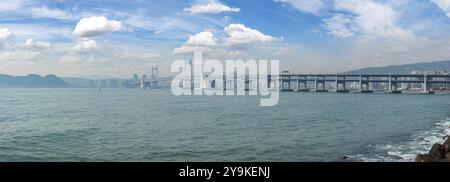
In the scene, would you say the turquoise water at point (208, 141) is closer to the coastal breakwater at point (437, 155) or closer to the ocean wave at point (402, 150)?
the ocean wave at point (402, 150)

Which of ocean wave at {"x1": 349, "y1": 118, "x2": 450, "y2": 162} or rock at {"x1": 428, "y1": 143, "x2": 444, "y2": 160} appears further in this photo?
ocean wave at {"x1": 349, "y1": 118, "x2": 450, "y2": 162}

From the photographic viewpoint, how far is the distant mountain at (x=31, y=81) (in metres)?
137

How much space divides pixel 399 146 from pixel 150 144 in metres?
11.0

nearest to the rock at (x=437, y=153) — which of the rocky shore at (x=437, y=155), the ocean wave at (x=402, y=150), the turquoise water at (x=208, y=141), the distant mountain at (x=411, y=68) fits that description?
the rocky shore at (x=437, y=155)

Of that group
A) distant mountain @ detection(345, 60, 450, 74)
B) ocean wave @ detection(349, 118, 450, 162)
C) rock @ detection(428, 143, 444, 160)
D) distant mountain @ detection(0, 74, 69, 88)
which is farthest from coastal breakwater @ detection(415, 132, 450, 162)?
distant mountain @ detection(345, 60, 450, 74)

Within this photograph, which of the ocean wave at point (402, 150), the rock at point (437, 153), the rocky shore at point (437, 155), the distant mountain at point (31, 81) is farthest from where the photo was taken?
the distant mountain at point (31, 81)

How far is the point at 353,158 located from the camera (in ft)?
48.5

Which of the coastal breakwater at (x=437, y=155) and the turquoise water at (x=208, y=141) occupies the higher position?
the coastal breakwater at (x=437, y=155)

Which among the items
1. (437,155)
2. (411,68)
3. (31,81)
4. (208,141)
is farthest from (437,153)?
(411,68)

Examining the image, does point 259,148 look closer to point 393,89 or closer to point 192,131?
point 192,131

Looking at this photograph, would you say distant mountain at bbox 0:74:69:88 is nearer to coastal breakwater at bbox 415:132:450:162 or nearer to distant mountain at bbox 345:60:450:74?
distant mountain at bbox 345:60:450:74

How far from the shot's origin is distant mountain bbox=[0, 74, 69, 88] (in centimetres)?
13668

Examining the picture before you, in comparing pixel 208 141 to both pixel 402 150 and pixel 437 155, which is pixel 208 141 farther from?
pixel 437 155
